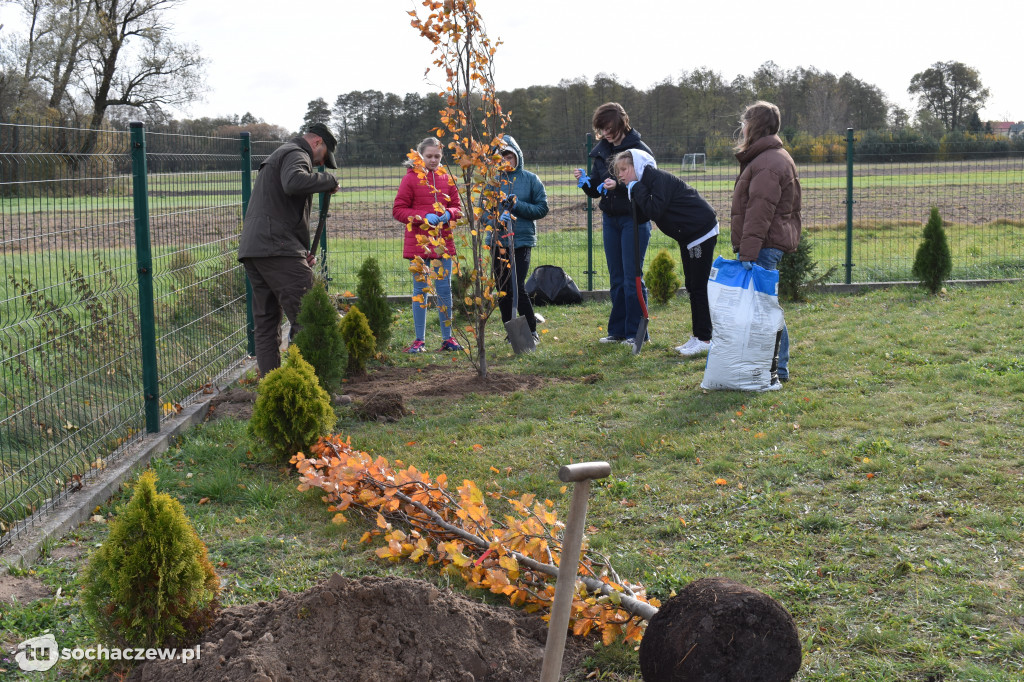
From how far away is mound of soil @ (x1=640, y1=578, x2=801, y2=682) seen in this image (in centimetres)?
251

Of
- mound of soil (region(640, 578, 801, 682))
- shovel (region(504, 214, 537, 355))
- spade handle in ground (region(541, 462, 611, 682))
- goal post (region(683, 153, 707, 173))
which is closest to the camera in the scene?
spade handle in ground (region(541, 462, 611, 682))

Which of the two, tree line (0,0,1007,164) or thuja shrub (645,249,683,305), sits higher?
tree line (0,0,1007,164)

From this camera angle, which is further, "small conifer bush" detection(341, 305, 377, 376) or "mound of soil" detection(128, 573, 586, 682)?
"small conifer bush" detection(341, 305, 377, 376)

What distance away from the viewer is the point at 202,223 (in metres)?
6.91

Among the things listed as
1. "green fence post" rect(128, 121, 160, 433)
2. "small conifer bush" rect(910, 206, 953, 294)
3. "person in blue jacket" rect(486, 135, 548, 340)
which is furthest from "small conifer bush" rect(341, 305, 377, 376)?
"small conifer bush" rect(910, 206, 953, 294)

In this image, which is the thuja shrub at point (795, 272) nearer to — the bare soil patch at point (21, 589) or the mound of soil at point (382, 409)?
the mound of soil at point (382, 409)

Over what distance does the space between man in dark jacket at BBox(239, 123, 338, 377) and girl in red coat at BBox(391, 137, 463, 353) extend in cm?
80

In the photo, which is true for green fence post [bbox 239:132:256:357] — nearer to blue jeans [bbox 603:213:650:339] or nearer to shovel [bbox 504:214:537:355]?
shovel [bbox 504:214:537:355]

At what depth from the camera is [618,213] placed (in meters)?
7.89

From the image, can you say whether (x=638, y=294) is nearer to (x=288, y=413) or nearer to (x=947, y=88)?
(x=288, y=413)

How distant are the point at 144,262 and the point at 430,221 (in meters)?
2.30

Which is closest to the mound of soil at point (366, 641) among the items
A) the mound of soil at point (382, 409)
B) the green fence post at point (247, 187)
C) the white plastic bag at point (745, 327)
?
the mound of soil at point (382, 409)

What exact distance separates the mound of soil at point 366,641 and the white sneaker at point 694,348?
493cm

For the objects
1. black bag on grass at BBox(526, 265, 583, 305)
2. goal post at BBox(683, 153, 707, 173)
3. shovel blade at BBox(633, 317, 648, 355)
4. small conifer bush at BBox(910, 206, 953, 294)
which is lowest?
shovel blade at BBox(633, 317, 648, 355)
